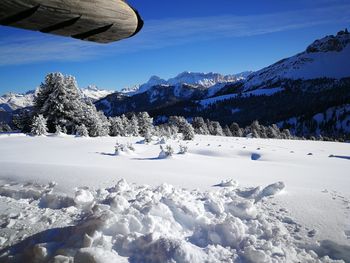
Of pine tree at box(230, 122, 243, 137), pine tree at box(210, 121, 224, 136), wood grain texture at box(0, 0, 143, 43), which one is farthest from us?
pine tree at box(230, 122, 243, 137)

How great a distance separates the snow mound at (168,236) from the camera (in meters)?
3.45

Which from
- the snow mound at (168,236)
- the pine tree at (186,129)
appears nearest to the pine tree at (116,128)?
the pine tree at (186,129)

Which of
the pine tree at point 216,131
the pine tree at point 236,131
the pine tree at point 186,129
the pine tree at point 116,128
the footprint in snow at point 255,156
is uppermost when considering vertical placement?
the pine tree at point 116,128

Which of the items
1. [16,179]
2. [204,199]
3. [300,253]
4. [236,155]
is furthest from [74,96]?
[300,253]

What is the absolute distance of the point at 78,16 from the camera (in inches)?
69.5

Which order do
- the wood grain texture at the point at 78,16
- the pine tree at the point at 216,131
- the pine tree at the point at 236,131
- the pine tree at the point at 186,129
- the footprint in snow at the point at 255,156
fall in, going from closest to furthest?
the wood grain texture at the point at 78,16 < the footprint in snow at the point at 255,156 < the pine tree at the point at 186,129 < the pine tree at the point at 216,131 < the pine tree at the point at 236,131

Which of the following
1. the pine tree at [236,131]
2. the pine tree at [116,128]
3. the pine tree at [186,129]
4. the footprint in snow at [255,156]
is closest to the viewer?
the footprint in snow at [255,156]

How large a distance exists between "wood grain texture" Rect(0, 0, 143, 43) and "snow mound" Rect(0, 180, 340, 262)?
7.99 ft

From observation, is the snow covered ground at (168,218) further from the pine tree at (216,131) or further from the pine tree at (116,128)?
the pine tree at (216,131)

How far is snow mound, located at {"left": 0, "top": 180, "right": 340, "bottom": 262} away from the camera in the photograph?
3453mm

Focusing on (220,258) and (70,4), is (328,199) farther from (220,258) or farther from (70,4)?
(70,4)

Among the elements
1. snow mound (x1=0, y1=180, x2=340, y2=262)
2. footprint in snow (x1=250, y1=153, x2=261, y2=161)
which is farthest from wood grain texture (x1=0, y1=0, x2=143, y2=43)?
footprint in snow (x1=250, y1=153, x2=261, y2=161)

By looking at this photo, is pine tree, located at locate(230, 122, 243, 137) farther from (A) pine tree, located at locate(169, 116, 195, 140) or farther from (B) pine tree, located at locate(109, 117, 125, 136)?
(B) pine tree, located at locate(109, 117, 125, 136)

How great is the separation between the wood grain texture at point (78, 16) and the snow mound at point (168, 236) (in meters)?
2.44
